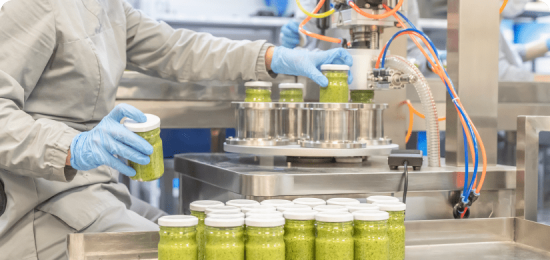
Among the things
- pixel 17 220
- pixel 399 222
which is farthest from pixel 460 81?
pixel 17 220

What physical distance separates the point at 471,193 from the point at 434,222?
0.18m

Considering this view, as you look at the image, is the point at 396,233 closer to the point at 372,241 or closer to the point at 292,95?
the point at 372,241

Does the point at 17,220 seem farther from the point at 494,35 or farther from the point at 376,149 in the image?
the point at 494,35

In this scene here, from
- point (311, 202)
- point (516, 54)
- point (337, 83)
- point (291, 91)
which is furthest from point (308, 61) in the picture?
point (516, 54)

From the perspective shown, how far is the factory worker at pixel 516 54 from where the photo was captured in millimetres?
3691

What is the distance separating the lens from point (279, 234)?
0.89m

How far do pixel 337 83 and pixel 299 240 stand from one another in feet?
2.13

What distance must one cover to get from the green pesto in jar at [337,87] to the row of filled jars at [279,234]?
538 mm

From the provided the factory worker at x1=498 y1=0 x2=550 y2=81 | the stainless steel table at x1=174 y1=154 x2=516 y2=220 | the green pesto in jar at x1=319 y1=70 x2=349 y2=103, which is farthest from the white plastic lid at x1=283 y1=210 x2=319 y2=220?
the factory worker at x1=498 y1=0 x2=550 y2=81

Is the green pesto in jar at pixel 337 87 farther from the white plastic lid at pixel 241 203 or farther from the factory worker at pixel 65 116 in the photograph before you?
the white plastic lid at pixel 241 203

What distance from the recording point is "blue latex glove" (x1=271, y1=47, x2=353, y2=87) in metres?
1.57

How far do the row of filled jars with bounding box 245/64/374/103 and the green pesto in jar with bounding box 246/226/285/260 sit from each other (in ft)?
2.21

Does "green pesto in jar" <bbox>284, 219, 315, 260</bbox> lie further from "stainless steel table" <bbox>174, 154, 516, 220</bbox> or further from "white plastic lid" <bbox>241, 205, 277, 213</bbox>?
"stainless steel table" <bbox>174, 154, 516, 220</bbox>

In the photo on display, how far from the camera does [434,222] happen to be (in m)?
1.26
